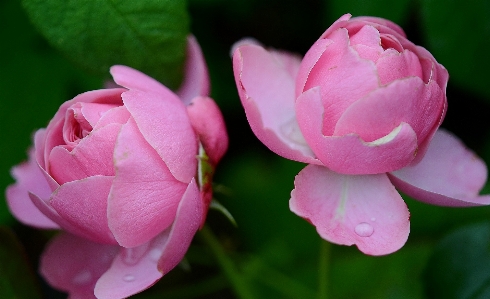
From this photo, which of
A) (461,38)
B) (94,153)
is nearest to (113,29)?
(94,153)

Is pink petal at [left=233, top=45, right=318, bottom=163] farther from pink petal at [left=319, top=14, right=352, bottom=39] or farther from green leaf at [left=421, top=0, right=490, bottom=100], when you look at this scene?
green leaf at [left=421, top=0, right=490, bottom=100]

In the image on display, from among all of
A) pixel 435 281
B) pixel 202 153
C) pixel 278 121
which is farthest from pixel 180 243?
pixel 435 281

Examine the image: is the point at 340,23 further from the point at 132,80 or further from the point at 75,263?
the point at 75,263

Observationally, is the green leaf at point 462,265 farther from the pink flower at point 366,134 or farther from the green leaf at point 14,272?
the green leaf at point 14,272

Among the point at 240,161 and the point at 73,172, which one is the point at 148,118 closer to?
the point at 73,172

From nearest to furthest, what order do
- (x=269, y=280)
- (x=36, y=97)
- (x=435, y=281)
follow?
(x=435, y=281) → (x=36, y=97) → (x=269, y=280)

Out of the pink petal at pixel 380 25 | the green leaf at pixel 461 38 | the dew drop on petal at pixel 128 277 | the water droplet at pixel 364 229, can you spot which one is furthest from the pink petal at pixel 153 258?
the green leaf at pixel 461 38
